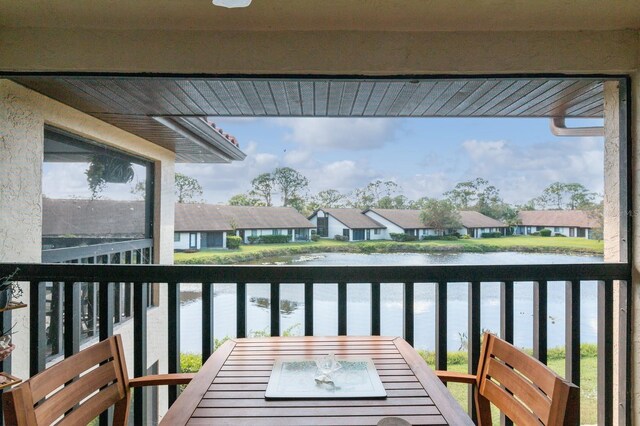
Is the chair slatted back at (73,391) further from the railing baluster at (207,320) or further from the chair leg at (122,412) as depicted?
the railing baluster at (207,320)

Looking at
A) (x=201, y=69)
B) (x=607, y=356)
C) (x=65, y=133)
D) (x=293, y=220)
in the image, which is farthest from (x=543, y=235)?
(x=65, y=133)

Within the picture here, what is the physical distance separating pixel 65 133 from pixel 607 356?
375cm

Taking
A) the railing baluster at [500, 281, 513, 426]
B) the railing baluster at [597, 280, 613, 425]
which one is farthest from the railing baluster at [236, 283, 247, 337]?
the railing baluster at [597, 280, 613, 425]

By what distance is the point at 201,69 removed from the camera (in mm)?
2369

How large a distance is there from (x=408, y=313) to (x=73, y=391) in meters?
1.57

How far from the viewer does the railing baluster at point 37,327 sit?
222cm

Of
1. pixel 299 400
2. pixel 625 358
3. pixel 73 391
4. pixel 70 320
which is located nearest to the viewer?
pixel 299 400

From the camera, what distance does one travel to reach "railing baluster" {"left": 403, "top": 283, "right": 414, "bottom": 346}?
2254 mm

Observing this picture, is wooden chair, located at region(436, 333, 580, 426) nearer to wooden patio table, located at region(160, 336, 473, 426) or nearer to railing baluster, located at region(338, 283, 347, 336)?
wooden patio table, located at region(160, 336, 473, 426)

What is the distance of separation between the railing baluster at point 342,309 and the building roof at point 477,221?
3.02ft

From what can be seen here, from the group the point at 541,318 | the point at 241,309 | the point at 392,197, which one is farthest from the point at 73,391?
the point at 541,318

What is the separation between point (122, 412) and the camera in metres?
1.67

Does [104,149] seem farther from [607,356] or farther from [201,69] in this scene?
[607,356]

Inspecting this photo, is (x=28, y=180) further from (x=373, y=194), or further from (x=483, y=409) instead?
(x=483, y=409)
